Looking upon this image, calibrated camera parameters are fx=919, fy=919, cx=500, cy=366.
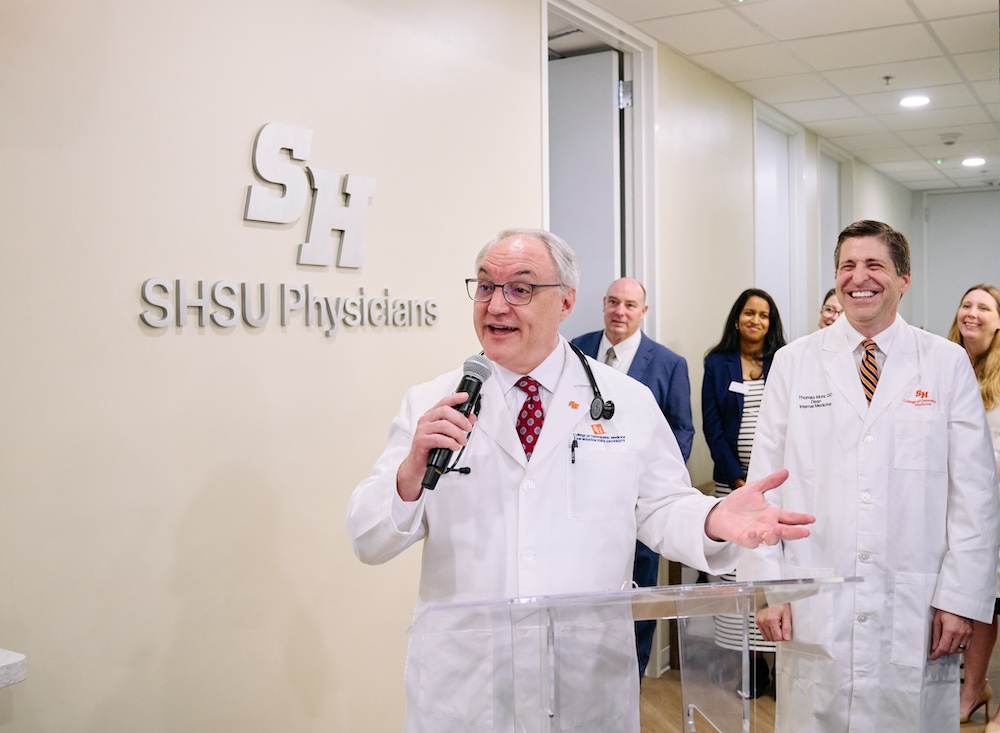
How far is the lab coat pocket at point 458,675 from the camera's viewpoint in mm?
1477

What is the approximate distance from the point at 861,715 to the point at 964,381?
1.04m

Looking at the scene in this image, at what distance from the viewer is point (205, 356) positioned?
2.50 meters

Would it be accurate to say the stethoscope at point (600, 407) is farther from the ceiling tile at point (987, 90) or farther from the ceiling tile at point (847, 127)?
the ceiling tile at point (847, 127)

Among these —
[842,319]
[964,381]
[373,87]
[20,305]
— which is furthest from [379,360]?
[964,381]

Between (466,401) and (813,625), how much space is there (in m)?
0.70

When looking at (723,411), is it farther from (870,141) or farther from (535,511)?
(870,141)

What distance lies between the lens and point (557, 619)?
1.39m

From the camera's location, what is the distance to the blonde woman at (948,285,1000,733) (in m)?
3.95

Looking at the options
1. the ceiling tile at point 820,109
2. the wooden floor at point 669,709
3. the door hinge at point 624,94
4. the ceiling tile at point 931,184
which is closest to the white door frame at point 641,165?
the door hinge at point 624,94

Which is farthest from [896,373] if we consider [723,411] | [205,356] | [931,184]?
[931,184]

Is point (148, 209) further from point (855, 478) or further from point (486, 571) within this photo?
point (855, 478)

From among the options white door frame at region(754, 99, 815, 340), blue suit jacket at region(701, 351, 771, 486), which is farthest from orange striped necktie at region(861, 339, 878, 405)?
white door frame at region(754, 99, 815, 340)

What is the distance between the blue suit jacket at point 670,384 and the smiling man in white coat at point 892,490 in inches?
58.9

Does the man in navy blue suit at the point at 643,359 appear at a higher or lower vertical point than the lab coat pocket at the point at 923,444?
higher
